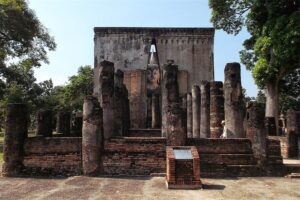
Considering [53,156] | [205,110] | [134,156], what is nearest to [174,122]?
[134,156]

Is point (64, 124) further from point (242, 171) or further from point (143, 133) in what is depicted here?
point (242, 171)

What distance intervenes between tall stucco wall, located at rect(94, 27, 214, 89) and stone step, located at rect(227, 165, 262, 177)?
2015 centimetres

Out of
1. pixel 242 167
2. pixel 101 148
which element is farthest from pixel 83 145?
pixel 242 167

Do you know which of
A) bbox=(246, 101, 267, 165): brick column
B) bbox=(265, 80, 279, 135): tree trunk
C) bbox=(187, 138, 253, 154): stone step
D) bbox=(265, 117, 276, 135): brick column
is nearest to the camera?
bbox=(246, 101, 267, 165): brick column

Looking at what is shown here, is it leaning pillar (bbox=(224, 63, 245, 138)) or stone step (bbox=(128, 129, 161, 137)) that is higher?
leaning pillar (bbox=(224, 63, 245, 138))

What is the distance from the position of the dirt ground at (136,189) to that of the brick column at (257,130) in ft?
3.45

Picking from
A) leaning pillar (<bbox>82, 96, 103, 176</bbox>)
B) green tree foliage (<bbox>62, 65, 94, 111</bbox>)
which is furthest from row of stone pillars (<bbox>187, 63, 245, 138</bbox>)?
green tree foliage (<bbox>62, 65, 94, 111</bbox>)

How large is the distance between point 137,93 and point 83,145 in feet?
58.8

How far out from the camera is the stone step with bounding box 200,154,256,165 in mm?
10508

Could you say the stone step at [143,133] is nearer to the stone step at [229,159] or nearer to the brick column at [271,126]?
the brick column at [271,126]

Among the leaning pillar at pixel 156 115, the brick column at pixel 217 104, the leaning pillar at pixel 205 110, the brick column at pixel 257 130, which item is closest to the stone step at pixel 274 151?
the brick column at pixel 257 130

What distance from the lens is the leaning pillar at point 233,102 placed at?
12781 mm

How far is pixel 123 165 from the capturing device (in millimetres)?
10344

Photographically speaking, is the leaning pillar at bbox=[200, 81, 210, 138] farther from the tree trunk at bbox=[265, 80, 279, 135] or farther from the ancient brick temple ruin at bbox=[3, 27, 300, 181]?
the tree trunk at bbox=[265, 80, 279, 135]
